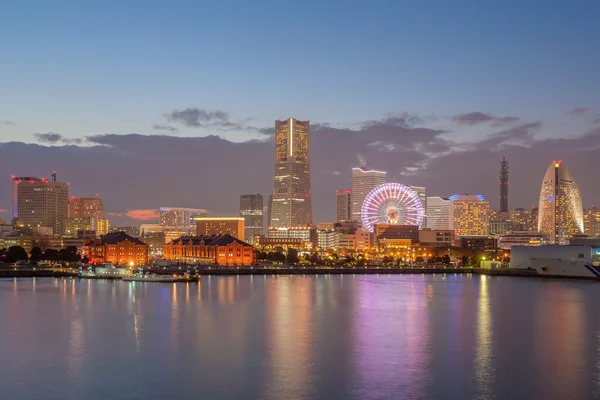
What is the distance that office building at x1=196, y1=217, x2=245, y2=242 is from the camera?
176m

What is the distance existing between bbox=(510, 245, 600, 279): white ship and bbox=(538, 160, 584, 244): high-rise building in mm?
77038

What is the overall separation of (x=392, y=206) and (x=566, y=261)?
41.6 metres

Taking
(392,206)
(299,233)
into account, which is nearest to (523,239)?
(299,233)

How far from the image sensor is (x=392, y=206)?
4390 inches

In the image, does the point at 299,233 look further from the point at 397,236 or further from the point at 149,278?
the point at 149,278

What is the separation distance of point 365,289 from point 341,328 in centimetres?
2462

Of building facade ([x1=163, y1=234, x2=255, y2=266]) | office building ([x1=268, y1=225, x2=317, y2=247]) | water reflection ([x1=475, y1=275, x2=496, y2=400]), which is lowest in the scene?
water reflection ([x1=475, y1=275, x2=496, y2=400])

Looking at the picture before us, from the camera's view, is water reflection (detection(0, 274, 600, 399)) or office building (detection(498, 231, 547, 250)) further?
office building (detection(498, 231, 547, 250))

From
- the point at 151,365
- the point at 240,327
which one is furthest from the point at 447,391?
the point at 240,327

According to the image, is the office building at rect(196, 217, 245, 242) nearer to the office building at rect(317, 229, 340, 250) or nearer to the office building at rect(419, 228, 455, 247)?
the office building at rect(317, 229, 340, 250)

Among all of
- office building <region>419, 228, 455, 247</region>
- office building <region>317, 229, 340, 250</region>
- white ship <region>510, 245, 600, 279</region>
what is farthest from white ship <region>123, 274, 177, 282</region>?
office building <region>317, 229, 340, 250</region>

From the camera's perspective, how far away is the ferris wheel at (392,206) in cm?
11062

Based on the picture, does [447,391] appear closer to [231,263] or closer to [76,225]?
[231,263]

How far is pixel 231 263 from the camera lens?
95.8 metres
